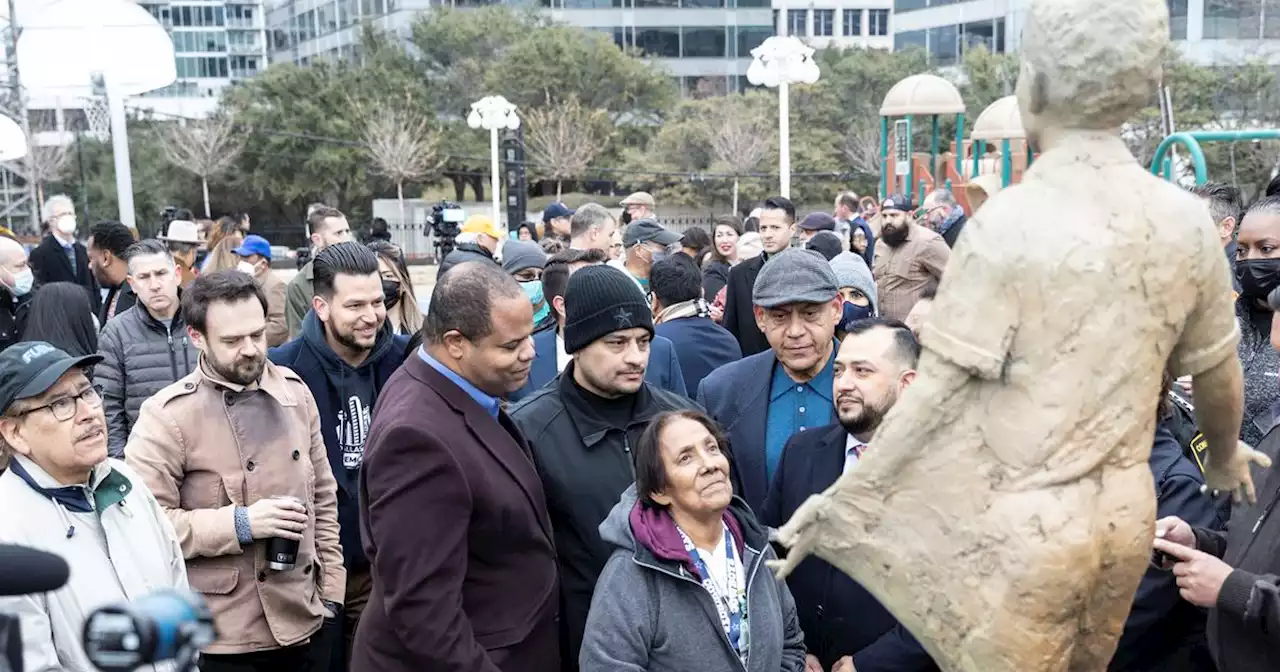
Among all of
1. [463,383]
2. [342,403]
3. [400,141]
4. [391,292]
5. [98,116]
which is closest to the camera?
[463,383]

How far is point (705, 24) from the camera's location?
50312 millimetres

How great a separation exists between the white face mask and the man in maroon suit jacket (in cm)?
448

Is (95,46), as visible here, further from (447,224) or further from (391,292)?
(391,292)

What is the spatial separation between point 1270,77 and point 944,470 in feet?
93.4

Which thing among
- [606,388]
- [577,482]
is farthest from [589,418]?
[577,482]

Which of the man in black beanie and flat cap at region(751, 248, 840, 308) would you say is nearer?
the man in black beanie

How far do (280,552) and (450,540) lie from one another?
117 centimetres

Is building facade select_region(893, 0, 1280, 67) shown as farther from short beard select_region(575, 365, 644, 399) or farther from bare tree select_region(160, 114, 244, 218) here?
bare tree select_region(160, 114, 244, 218)

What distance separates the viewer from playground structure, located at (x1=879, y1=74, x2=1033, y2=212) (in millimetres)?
18938

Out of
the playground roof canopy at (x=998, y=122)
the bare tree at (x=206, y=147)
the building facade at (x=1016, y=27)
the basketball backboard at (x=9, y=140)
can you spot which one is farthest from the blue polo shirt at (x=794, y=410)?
the bare tree at (x=206, y=147)

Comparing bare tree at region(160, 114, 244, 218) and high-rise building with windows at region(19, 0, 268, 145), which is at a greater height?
high-rise building with windows at region(19, 0, 268, 145)

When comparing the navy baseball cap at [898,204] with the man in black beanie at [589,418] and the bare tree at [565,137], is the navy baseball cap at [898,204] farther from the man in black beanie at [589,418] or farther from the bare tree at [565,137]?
the bare tree at [565,137]

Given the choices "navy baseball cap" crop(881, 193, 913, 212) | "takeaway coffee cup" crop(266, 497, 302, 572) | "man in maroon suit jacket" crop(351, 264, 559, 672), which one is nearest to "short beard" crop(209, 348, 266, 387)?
"takeaway coffee cup" crop(266, 497, 302, 572)

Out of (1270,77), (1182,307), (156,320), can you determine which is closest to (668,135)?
(1270,77)
